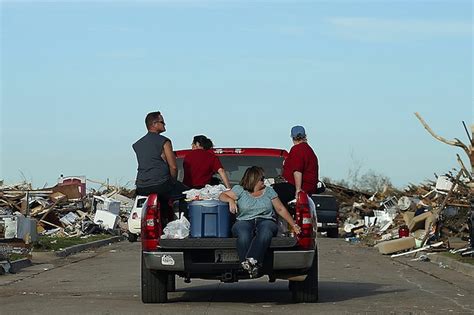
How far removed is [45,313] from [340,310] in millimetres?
3237

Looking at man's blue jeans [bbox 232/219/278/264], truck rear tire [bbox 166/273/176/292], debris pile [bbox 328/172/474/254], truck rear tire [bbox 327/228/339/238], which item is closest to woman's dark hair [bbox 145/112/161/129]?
man's blue jeans [bbox 232/219/278/264]

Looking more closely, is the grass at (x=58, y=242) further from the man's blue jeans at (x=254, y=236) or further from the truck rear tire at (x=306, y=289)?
the man's blue jeans at (x=254, y=236)

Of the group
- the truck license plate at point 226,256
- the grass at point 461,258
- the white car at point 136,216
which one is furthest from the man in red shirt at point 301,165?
the white car at point 136,216

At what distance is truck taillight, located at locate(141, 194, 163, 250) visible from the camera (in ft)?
38.1

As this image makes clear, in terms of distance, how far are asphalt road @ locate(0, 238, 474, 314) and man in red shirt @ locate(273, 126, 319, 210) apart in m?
1.46

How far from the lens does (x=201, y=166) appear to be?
1300 centimetres

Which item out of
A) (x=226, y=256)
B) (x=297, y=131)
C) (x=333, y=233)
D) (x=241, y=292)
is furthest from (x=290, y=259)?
(x=333, y=233)

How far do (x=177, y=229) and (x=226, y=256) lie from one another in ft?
2.08

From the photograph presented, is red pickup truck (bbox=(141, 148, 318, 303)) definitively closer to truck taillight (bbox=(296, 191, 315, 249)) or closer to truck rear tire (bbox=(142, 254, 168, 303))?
truck taillight (bbox=(296, 191, 315, 249))

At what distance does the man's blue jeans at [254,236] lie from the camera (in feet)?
37.0

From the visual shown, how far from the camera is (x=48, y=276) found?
17.2m

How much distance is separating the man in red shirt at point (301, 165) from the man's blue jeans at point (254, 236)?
122 centimetres

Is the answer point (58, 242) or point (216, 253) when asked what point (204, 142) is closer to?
point (216, 253)

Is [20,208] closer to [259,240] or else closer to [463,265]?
[463,265]
